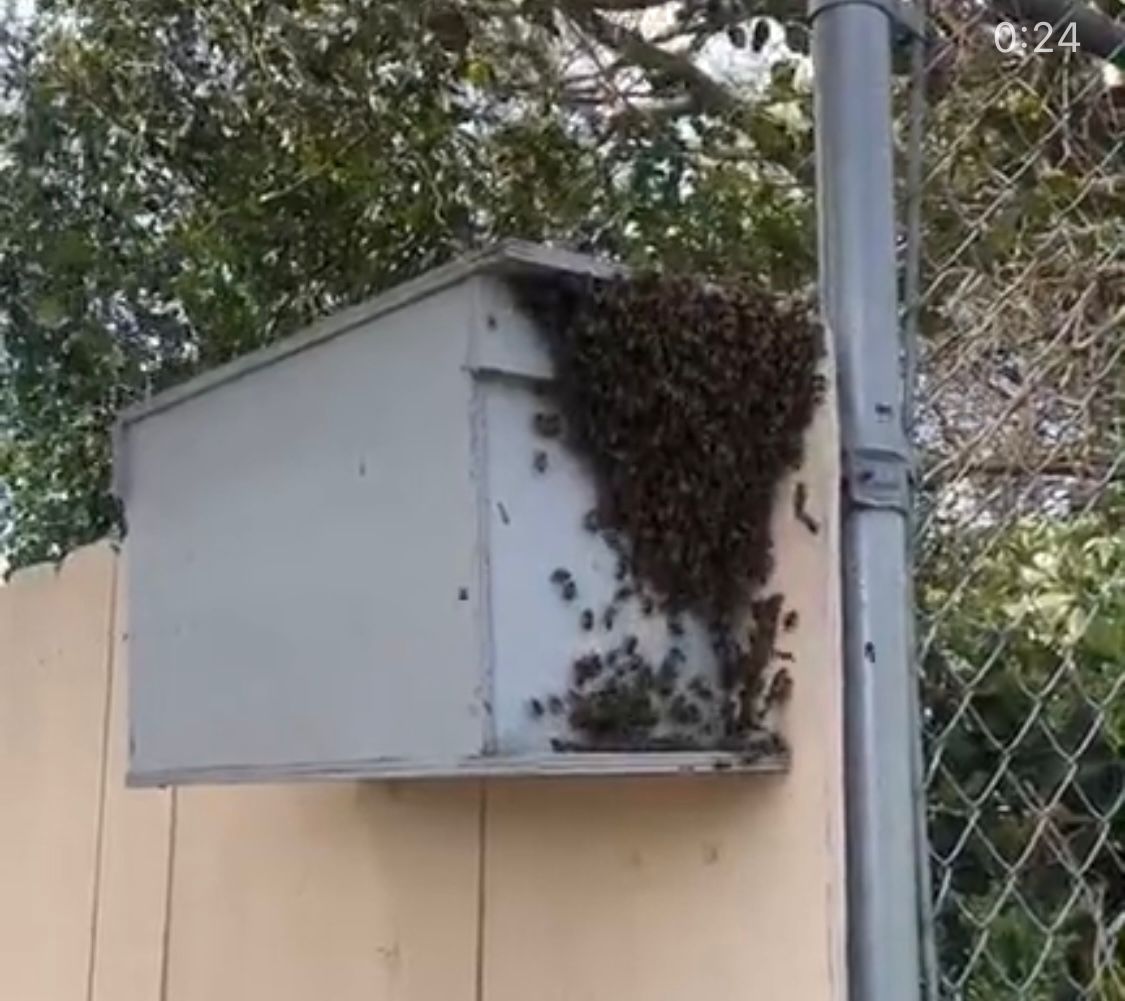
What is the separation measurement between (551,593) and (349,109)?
2229 mm

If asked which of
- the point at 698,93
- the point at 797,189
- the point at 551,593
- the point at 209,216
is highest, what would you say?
the point at 698,93

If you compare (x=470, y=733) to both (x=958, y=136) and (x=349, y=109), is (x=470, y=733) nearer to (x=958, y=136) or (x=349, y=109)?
(x=958, y=136)

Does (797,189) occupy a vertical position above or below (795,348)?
above

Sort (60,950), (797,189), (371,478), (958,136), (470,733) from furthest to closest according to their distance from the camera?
1. (797,189)
2. (60,950)
3. (958,136)
4. (371,478)
5. (470,733)

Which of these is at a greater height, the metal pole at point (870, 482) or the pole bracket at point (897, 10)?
the pole bracket at point (897, 10)

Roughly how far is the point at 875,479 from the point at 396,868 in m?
0.59

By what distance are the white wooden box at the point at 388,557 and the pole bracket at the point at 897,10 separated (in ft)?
0.73

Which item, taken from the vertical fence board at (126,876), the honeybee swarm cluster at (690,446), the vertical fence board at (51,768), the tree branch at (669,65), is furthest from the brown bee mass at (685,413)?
the tree branch at (669,65)

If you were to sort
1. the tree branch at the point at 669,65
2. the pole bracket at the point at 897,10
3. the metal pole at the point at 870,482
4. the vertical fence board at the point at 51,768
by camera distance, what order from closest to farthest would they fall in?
1. the metal pole at the point at 870,482
2. the pole bracket at the point at 897,10
3. the vertical fence board at the point at 51,768
4. the tree branch at the point at 669,65

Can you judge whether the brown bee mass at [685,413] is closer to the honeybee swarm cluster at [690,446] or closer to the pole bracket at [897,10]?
the honeybee swarm cluster at [690,446]

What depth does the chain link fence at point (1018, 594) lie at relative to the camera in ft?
3.12

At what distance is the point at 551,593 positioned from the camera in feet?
2.96

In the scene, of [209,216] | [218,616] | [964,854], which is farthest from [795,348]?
[209,216]

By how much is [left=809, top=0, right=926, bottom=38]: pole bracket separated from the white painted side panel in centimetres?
28
